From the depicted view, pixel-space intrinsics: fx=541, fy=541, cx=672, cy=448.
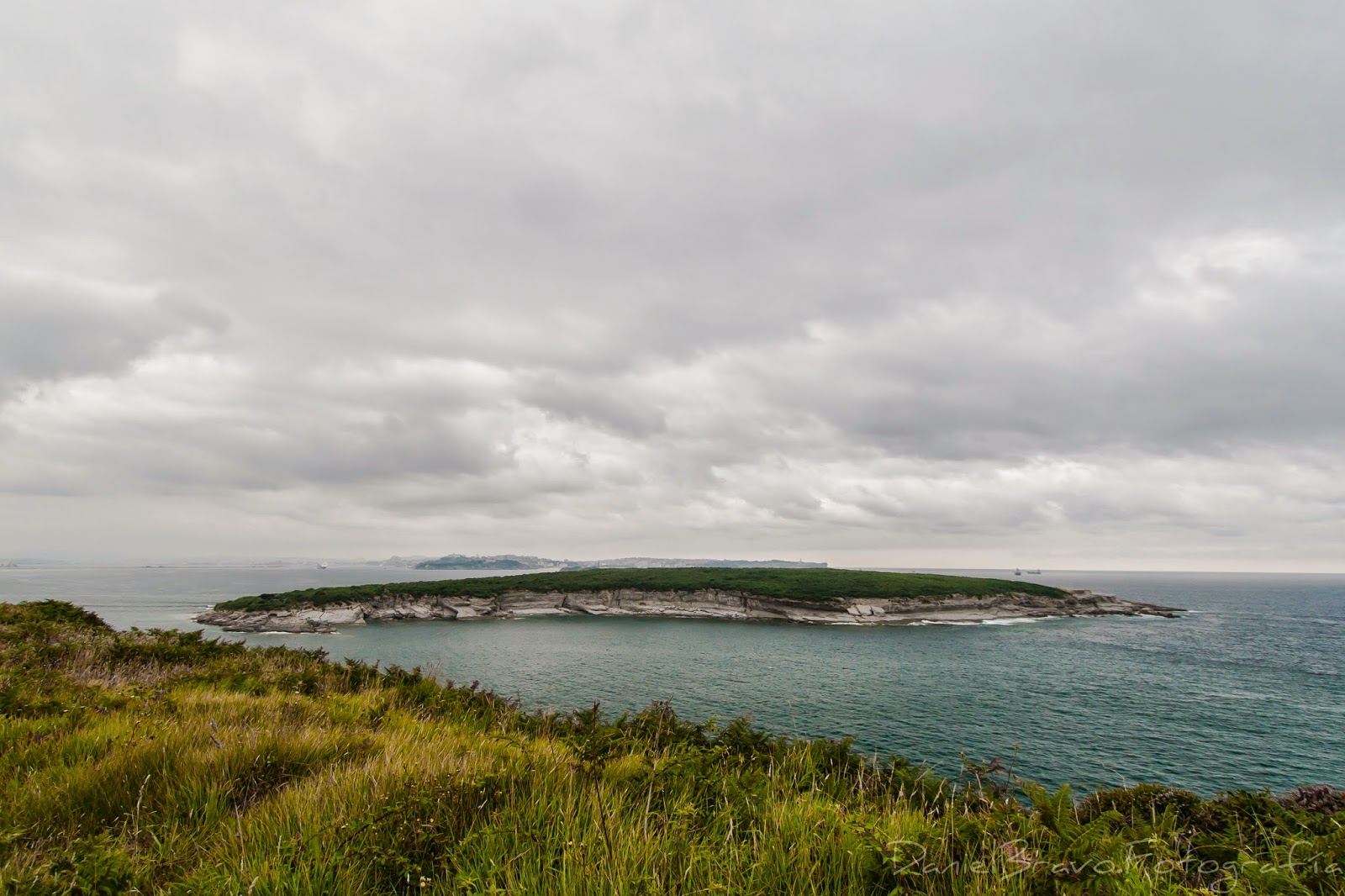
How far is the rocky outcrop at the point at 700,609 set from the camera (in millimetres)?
95812

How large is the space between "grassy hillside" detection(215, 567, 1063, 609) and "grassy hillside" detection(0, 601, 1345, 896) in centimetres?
10414

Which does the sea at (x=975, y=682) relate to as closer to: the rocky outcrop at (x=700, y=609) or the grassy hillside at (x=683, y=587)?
the rocky outcrop at (x=700, y=609)

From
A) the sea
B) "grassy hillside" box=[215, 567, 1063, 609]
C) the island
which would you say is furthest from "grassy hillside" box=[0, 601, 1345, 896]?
"grassy hillside" box=[215, 567, 1063, 609]

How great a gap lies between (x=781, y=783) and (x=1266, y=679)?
235ft

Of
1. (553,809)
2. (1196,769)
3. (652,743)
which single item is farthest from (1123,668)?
(553,809)

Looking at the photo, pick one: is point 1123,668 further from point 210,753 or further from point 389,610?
point 389,610

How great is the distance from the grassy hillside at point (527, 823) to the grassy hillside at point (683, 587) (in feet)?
342

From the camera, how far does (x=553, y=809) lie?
13.8ft

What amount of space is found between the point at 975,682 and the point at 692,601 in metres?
70.0

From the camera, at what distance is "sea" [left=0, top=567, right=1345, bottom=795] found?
28.5m

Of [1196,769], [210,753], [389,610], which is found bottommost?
[389,610]

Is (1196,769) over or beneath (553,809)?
beneath

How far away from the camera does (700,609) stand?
4313 inches

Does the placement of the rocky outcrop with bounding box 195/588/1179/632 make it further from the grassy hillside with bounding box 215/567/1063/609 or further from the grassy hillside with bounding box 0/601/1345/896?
the grassy hillside with bounding box 0/601/1345/896
